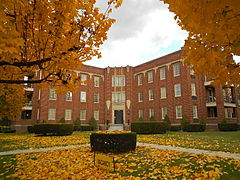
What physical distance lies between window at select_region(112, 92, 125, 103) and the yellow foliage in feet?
93.6

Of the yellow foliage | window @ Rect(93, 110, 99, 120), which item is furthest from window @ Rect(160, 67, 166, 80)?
the yellow foliage

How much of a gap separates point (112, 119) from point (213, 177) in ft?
91.7

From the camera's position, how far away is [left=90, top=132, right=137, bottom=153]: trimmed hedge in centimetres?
741

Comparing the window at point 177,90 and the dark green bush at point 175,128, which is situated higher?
the window at point 177,90

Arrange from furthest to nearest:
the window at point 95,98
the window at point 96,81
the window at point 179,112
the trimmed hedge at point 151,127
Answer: the window at point 96,81 → the window at point 95,98 → the window at point 179,112 → the trimmed hedge at point 151,127

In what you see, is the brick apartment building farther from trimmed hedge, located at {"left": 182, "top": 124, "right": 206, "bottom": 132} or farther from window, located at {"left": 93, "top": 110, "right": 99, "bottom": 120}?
trimmed hedge, located at {"left": 182, "top": 124, "right": 206, "bottom": 132}

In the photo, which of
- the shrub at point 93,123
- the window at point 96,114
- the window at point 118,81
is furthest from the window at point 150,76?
the shrub at point 93,123

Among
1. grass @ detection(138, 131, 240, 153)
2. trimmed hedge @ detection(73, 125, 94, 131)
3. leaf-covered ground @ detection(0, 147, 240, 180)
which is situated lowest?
trimmed hedge @ detection(73, 125, 94, 131)

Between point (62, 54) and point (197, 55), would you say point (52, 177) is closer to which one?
point (62, 54)

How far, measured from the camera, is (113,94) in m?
32.8

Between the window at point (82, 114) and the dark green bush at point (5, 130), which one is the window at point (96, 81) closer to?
the window at point (82, 114)

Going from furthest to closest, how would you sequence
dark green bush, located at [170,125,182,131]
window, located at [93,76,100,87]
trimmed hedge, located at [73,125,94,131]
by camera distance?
window, located at [93,76,100,87]
trimmed hedge, located at [73,125,94,131]
dark green bush, located at [170,125,182,131]

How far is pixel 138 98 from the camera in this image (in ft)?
105

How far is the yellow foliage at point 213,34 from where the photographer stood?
2.22 m
